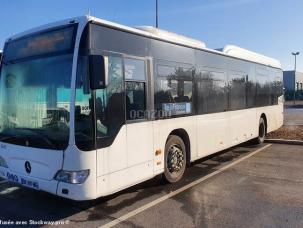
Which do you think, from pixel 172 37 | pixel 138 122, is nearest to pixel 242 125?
pixel 172 37

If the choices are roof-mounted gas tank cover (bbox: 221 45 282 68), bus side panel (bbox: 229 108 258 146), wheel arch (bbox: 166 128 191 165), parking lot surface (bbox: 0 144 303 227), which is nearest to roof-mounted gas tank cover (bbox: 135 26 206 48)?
roof-mounted gas tank cover (bbox: 221 45 282 68)

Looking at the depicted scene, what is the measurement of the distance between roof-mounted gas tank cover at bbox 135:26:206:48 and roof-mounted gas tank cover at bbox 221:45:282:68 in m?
1.65

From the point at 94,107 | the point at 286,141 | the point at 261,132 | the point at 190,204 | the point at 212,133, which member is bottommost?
the point at 190,204

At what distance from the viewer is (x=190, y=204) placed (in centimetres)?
631

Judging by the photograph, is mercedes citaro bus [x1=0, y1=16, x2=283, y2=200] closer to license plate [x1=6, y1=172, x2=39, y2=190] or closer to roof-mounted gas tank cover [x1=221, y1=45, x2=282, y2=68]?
license plate [x1=6, y1=172, x2=39, y2=190]

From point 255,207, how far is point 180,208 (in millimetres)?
1272

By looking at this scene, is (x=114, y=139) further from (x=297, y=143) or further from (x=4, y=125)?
(x=297, y=143)

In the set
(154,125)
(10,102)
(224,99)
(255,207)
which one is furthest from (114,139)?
(224,99)

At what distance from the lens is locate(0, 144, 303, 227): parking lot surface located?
557 centimetres

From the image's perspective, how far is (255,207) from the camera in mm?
6172

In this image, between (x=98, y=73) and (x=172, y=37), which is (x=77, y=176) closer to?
(x=98, y=73)

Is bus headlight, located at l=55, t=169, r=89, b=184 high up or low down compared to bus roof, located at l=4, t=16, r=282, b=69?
down

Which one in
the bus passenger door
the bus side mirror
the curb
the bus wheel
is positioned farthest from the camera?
the curb

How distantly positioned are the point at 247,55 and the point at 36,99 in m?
7.97
